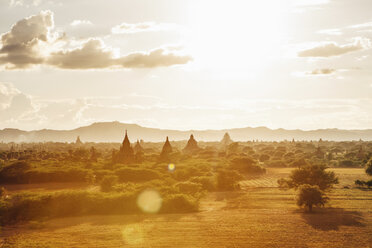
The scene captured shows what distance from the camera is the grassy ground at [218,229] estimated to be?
67.6 feet

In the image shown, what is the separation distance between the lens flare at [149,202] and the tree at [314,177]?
14507mm

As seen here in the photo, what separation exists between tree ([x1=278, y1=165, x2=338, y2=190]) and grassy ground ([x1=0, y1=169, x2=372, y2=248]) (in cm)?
393

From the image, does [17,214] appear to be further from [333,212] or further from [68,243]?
[333,212]

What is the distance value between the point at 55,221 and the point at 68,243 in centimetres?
601

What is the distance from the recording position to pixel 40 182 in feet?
149

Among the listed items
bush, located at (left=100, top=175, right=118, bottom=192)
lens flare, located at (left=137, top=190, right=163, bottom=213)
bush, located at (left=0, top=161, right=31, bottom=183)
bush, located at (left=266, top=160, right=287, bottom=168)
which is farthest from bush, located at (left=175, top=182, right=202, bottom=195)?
bush, located at (left=266, top=160, right=287, bottom=168)

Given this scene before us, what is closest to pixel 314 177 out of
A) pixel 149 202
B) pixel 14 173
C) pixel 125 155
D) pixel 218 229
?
pixel 218 229

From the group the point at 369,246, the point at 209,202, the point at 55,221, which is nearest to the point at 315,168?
the point at 209,202

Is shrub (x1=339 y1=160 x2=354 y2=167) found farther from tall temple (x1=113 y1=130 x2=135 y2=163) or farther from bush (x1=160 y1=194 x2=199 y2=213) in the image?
bush (x1=160 y1=194 x2=199 y2=213)

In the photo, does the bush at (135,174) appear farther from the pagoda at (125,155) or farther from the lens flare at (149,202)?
the lens flare at (149,202)

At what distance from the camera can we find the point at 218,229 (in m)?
23.0

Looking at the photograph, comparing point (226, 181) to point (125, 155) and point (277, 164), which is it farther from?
point (277, 164)

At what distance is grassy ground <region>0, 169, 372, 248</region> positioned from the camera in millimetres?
20594

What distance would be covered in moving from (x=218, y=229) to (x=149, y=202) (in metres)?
8.48
